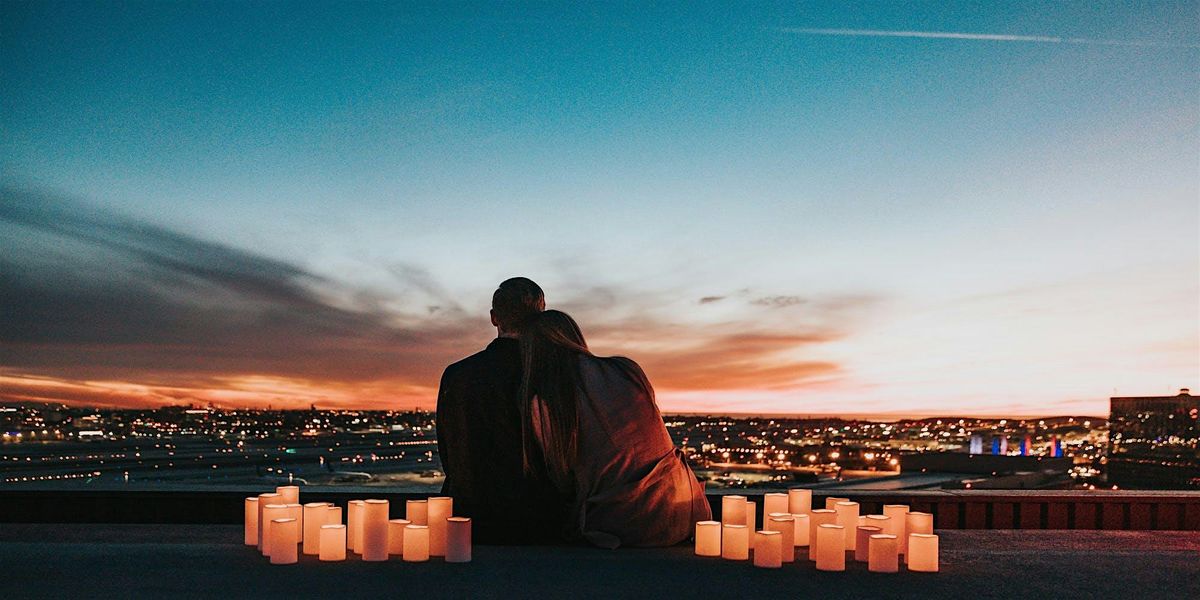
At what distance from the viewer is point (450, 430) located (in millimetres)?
5953

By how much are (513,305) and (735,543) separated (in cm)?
190

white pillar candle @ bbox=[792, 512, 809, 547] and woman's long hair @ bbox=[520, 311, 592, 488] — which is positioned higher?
woman's long hair @ bbox=[520, 311, 592, 488]

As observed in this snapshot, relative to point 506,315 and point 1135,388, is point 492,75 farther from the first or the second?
point 1135,388

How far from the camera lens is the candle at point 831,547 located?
497 cm

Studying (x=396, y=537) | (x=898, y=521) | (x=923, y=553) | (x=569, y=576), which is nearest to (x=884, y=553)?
(x=923, y=553)

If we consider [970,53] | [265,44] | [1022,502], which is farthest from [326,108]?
[1022,502]

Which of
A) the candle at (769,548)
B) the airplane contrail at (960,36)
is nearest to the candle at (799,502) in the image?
the candle at (769,548)

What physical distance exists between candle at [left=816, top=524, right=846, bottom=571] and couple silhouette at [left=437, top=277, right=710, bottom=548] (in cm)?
96

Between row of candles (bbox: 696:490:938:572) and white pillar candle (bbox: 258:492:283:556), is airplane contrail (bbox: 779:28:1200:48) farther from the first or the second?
white pillar candle (bbox: 258:492:283:556)

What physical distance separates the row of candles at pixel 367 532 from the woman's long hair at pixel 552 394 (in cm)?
60

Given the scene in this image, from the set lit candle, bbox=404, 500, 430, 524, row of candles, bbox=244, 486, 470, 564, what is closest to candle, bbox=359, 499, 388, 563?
row of candles, bbox=244, 486, 470, 564

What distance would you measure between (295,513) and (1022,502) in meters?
5.19

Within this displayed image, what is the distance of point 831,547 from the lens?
4977mm

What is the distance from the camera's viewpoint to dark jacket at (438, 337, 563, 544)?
587 centimetres
